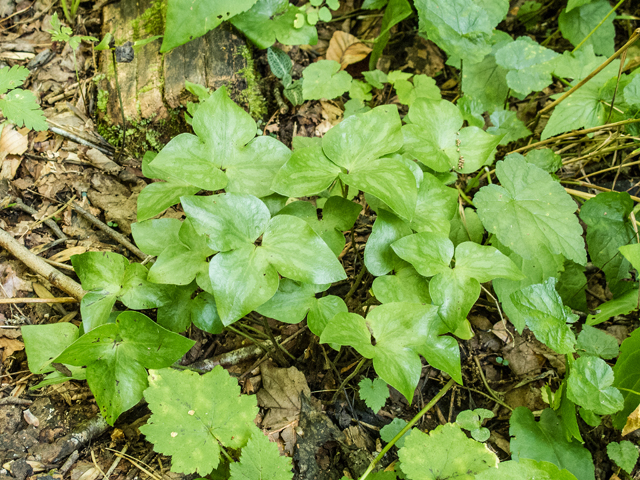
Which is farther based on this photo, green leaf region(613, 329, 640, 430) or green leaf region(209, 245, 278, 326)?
green leaf region(613, 329, 640, 430)

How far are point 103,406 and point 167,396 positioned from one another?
9.4 inches

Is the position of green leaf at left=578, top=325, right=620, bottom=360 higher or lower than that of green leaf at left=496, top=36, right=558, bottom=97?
lower

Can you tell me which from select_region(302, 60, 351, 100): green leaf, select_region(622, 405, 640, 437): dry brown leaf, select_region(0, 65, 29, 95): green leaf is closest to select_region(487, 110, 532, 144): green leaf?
select_region(302, 60, 351, 100): green leaf

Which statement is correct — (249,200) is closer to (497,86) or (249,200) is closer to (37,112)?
(37,112)

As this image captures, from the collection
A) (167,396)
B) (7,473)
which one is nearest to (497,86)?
(167,396)

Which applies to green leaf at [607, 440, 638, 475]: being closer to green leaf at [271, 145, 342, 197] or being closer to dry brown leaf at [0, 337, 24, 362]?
green leaf at [271, 145, 342, 197]

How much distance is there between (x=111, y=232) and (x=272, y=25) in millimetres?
1627

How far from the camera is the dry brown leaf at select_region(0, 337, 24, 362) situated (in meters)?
1.75

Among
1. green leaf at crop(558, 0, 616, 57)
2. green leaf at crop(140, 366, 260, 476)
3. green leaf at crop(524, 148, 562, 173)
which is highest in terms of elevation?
green leaf at crop(558, 0, 616, 57)

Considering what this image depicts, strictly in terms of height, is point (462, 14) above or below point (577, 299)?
above

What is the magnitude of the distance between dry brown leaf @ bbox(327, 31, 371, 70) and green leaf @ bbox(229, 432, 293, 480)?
2630mm

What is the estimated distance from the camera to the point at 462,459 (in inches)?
57.3

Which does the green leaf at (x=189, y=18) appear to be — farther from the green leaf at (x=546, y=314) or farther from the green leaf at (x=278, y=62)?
the green leaf at (x=546, y=314)

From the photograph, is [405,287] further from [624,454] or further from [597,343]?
[624,454]
